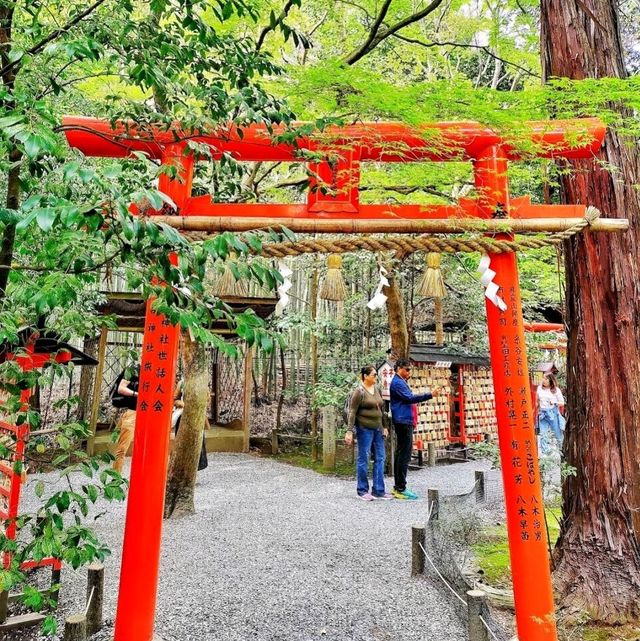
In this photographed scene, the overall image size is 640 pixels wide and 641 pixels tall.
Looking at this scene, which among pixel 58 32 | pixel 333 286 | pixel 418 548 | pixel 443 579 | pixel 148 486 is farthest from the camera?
pixel 333 286

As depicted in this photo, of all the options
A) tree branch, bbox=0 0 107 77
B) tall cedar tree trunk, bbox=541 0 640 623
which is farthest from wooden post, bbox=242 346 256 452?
tree branch, bbox=0 0 107 77

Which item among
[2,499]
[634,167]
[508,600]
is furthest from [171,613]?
[634,167]

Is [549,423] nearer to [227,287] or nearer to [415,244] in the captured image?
[227,287]

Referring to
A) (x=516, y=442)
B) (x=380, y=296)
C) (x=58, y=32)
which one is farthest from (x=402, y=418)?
(x=58, y=32)

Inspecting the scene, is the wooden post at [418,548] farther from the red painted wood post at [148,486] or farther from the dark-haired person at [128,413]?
the dark-haired person at [128,413]

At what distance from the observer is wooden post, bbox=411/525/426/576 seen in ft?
12.6

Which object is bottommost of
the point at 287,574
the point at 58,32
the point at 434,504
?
the point at 287,574

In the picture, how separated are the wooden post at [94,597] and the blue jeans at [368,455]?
11.6ft

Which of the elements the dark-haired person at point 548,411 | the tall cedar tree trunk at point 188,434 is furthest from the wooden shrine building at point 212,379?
the dark-haired person at point 548,411

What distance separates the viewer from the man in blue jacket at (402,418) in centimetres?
600

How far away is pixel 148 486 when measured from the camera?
2.74m

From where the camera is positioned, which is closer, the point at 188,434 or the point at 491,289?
the point at 491,289

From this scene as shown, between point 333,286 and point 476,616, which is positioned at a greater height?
point 333,286

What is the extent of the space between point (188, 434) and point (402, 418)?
2.69 metres
